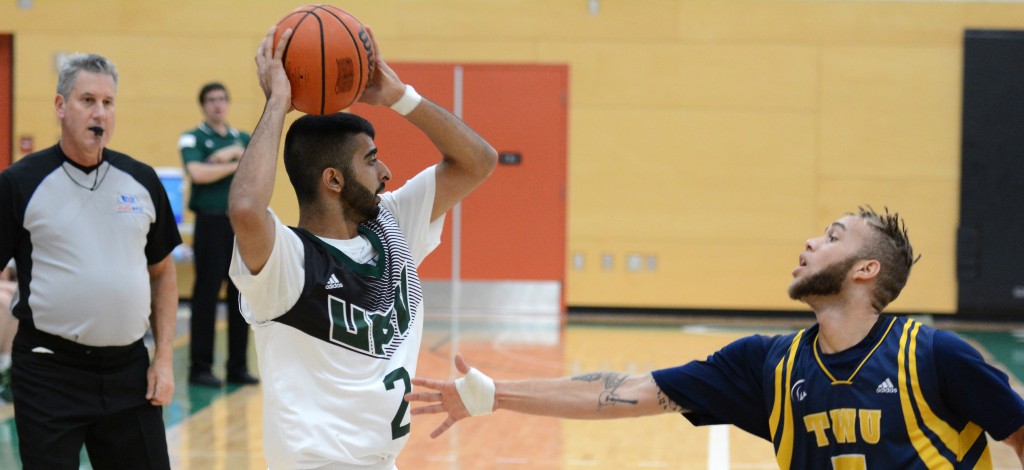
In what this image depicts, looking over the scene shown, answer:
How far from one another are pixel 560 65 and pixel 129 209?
353 inches

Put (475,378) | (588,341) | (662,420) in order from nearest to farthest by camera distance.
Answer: (475,378), (662,420), (588,341)

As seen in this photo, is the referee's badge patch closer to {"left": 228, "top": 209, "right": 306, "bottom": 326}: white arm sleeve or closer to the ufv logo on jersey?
{"left": 228, "top": 209, "right": 306, "bottom": 326}: white arm sleeve

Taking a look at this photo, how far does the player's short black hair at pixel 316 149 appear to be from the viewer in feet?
8.37

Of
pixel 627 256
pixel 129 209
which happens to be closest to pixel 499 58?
pixel 627 256

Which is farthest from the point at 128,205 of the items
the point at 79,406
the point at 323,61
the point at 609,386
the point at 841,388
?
the point at 841,388

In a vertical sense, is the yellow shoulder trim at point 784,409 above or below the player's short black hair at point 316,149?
below

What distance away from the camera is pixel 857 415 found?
2.53 m

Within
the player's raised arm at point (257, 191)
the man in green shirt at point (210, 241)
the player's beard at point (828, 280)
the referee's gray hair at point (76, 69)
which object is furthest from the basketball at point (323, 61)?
the man in green shirt at point (210, 241)

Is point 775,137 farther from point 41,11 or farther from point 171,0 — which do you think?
point 41,11

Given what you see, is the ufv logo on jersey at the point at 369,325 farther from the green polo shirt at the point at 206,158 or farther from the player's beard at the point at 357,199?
the green polo shirt at the point at 206,158

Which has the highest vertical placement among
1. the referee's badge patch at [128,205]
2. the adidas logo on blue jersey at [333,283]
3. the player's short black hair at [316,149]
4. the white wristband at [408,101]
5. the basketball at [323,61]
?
the basketball at [323,61]

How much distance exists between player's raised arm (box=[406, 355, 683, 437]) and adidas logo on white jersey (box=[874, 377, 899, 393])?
0.51 m

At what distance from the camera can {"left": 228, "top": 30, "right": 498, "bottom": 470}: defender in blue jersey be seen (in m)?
2.35

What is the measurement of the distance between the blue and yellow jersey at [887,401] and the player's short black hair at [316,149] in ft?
3.86
